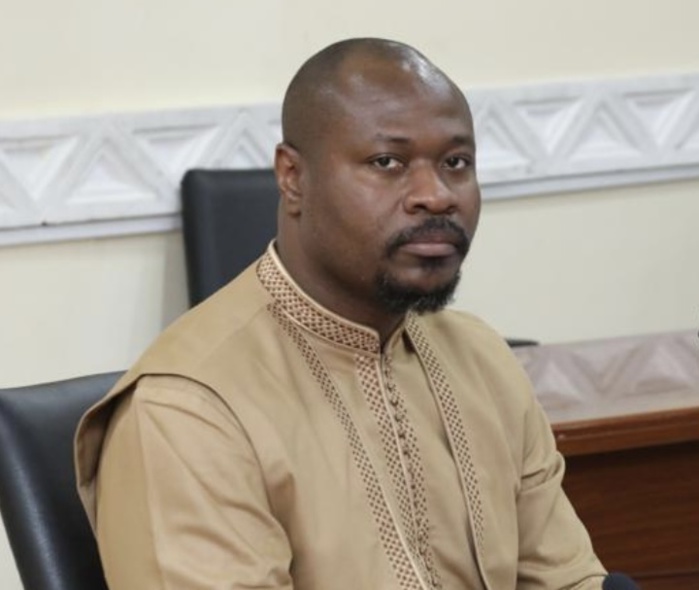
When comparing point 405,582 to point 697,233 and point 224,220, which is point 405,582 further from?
point 697,233

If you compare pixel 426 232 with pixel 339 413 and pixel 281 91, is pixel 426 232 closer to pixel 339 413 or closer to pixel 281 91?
pixel 339 413

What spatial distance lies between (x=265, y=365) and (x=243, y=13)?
1.97 metres

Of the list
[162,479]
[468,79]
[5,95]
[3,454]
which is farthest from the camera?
[468,79]

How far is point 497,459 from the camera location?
83.9 inches

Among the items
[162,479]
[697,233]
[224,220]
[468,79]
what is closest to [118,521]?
[162,479]

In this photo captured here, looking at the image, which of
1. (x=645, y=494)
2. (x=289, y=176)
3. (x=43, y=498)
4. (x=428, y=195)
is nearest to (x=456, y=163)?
(x=428, y=195)

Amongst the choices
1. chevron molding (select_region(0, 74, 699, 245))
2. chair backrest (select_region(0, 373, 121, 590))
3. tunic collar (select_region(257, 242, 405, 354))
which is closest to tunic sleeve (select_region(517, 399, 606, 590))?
tunic collar (select_region(257, 242, 405, 354))

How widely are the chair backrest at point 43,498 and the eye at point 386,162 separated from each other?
48cm

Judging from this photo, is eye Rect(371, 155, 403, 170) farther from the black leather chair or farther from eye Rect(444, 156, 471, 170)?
the black leather chair

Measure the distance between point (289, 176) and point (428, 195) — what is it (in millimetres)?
207

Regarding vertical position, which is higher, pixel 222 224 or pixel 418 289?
pixel 418 289

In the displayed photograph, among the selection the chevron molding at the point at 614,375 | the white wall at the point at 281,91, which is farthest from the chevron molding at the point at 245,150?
the chevron molding at the point at 614,375

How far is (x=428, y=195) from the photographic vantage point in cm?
193

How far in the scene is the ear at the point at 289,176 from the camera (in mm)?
2037
